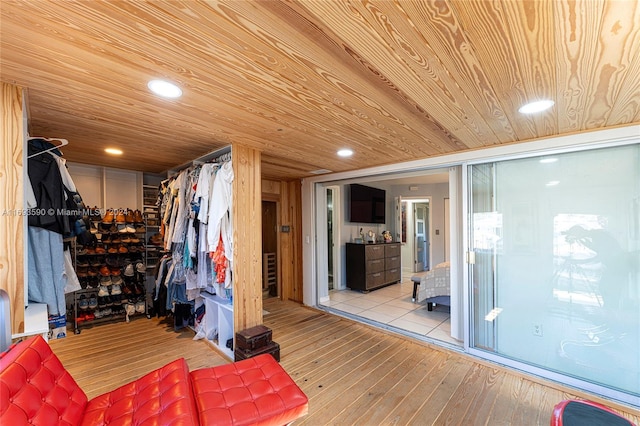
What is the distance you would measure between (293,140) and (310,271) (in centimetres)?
273

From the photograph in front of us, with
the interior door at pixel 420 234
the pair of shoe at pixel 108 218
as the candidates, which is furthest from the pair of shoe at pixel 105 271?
the interior door at pixel 420 234

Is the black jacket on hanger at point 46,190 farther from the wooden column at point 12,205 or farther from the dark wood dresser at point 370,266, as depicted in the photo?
the dark wood dresser at point 370,266

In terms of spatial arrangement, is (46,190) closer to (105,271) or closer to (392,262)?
(105,271)

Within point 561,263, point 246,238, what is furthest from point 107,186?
point 561,263

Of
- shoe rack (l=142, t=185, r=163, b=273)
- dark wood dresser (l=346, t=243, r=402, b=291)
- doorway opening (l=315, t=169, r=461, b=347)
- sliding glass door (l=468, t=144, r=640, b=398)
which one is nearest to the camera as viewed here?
sliding glass door (l=468, t=144, r=640, b=398)

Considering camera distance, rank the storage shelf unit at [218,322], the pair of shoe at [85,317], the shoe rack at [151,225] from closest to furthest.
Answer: the storage shelf unit at [218,322], the pair of shoe at [85,317], the shoe rack at [151,225]

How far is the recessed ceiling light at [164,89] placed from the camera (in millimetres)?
1489

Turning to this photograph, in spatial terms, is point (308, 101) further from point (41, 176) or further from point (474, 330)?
point (474, 330)

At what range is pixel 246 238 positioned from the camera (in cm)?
278

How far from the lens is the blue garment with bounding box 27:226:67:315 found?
1792 mm

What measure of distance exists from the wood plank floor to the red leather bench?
62 cm

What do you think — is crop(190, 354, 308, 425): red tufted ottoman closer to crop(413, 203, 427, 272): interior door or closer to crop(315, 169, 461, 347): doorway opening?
crop(315, 169, 461, 347): doorway opening

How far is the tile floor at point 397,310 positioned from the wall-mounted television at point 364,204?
160 centimetres

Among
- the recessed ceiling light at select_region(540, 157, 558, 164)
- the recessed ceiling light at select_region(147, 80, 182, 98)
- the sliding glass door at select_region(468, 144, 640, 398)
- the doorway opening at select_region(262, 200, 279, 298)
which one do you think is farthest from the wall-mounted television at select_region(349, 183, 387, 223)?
the recessed ceiling light at select_region(147, 80, 182, 98)
